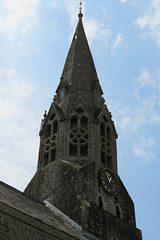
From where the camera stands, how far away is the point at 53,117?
29.4 metres

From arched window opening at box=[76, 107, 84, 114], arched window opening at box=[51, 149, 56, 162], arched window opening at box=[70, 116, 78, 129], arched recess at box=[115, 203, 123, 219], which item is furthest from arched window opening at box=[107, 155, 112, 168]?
arched window opening at box=[76, 107, 84, 114]

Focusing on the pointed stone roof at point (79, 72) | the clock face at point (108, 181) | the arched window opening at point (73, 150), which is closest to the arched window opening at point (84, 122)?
the pointed stone roof at point (79, 72)

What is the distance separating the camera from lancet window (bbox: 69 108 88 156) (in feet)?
87.7

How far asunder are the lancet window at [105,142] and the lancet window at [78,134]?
4.03 ft

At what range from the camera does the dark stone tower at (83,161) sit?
2305 cm

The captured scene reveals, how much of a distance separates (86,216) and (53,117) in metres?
8.94

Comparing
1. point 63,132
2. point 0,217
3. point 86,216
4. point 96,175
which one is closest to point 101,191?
point 96,175

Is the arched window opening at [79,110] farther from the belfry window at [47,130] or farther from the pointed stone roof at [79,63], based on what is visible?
the pointed stone roof at [79,63]

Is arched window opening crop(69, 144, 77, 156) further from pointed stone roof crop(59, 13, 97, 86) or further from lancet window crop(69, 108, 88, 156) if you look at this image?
pointed stone roof crop(59, 13, 97, 86)

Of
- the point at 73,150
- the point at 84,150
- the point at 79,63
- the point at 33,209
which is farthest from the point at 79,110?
the point at 33,209

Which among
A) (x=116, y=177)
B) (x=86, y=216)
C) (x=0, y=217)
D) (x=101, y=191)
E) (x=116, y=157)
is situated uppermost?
(x=116, y=157)

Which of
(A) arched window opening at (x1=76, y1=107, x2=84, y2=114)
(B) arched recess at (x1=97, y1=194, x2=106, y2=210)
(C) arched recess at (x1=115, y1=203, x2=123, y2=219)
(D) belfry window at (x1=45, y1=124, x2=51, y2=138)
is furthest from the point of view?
(D) belfry window at (x1=45, y1=124, x2=51, y2=138)

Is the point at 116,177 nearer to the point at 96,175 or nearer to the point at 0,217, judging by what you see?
the point at 96,175

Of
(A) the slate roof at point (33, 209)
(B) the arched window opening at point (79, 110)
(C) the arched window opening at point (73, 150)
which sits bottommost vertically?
(A) the slate roof at point (33, 209)
